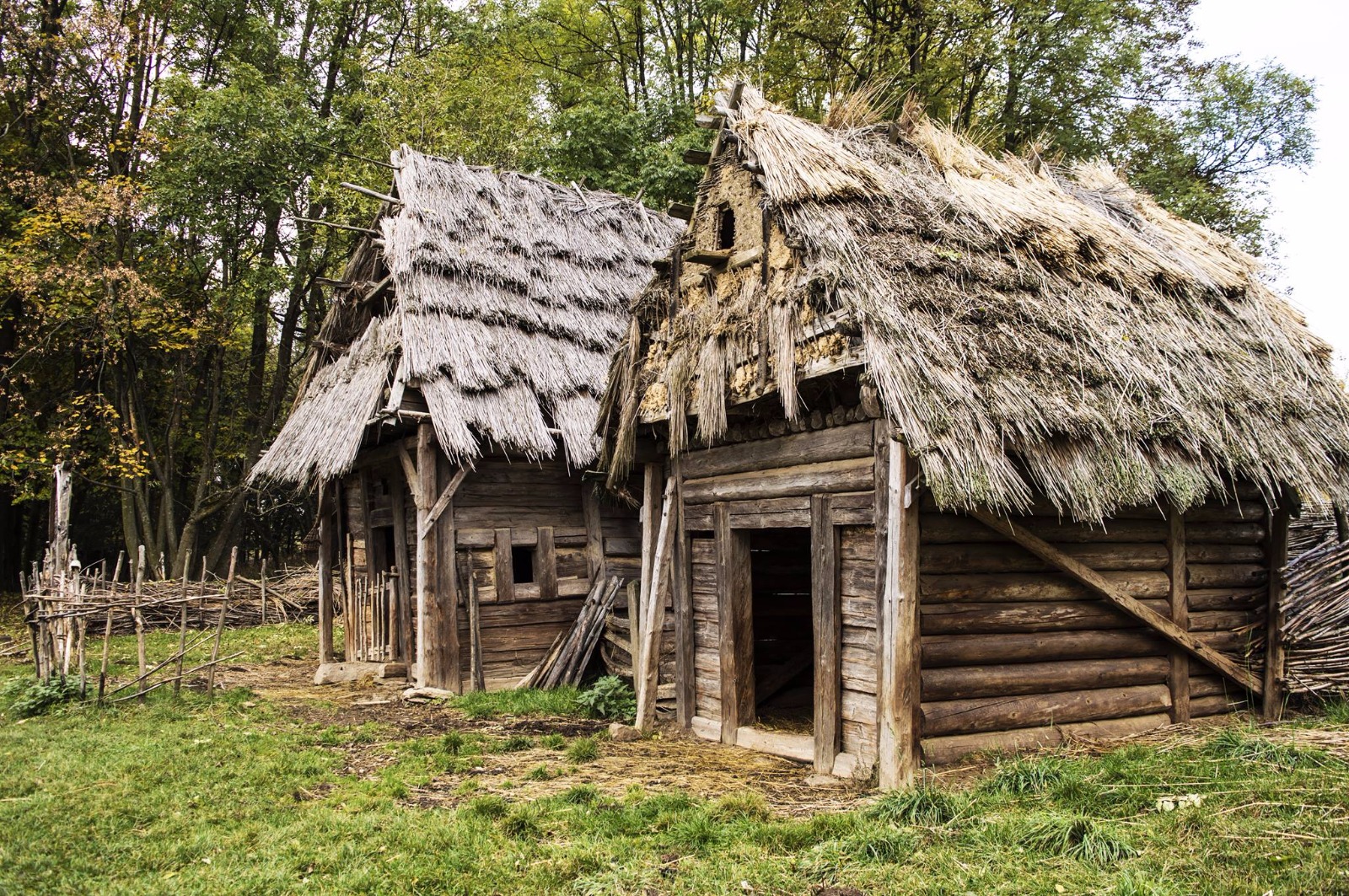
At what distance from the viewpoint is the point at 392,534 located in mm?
14883

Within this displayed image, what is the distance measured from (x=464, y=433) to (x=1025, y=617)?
22.3ft

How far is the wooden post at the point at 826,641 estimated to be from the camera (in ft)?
25.1

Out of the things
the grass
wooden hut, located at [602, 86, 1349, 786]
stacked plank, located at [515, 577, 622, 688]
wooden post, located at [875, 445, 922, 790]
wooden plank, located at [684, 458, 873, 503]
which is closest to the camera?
the grass

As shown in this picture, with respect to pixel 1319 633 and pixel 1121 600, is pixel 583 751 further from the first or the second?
pixel 1319 633

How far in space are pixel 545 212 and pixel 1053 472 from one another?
10787 millimetres

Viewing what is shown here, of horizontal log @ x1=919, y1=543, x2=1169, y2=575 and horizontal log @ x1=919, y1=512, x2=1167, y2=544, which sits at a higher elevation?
horizontal log @ x1=919, y1=512, x2=1167, y2=544

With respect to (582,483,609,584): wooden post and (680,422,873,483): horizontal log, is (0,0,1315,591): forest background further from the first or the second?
(680,422,873,483): horizontal log

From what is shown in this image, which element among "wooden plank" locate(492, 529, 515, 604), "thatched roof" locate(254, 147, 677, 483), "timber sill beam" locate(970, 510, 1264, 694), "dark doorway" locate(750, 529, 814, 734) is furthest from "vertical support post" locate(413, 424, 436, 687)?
"timber sill beam" locate(970, 510, 1264, 694)

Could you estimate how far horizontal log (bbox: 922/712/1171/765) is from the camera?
7031mm

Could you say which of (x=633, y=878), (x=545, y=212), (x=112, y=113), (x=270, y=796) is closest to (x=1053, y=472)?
(x=633, y=878)

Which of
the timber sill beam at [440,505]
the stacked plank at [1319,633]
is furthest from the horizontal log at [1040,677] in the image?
the timber sill beam at [440,505]

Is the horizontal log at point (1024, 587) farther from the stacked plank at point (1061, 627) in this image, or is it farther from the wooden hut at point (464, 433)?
the wooden hut at point (464, 433)

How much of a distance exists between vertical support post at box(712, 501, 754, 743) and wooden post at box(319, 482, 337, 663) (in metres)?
7.74

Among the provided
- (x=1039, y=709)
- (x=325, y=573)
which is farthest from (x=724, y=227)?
(x=325, y=573)
